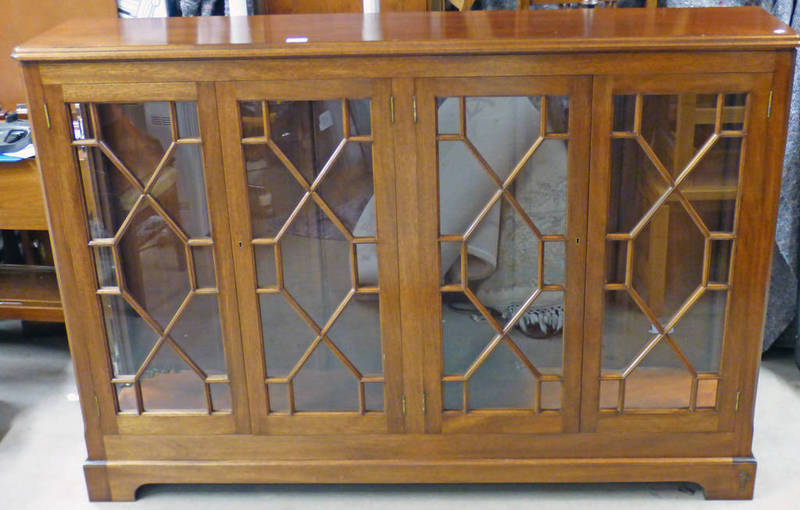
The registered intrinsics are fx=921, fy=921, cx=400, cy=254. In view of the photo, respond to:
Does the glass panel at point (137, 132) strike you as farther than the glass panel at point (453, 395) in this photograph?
No

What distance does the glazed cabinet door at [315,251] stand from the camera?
5.74 ft

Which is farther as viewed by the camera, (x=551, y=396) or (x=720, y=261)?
(x=551, y=396)

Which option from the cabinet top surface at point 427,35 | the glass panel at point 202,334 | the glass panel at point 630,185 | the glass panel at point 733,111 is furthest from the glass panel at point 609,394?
the glass panel at point 202,334

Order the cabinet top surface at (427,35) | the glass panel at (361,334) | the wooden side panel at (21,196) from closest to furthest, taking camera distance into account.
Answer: the cabinet top surface at (427,35)
the glass panel at (361,334)
the wooden side panel at (21,196)

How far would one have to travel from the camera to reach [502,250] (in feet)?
5.98

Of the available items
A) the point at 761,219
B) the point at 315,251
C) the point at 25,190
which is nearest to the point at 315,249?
the point at 315,251

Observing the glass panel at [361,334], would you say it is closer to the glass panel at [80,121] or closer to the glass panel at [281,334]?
the glass panel at [281,334]

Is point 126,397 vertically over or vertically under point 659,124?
under

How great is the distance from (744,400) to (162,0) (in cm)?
180

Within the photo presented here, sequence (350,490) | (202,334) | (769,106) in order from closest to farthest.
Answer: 1. (769,106)
2. (202,334)
3. (350,490)

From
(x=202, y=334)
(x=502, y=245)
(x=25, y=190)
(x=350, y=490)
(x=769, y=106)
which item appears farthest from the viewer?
(x=25, y=190)

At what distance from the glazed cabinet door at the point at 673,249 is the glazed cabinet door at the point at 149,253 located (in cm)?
75

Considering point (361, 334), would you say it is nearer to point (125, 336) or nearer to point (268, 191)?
point (268, 191)

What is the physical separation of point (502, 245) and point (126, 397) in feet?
2.86
